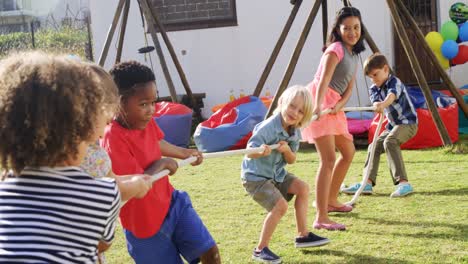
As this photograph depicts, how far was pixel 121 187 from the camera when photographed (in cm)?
221

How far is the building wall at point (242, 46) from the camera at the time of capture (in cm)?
1162

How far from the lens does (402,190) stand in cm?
582

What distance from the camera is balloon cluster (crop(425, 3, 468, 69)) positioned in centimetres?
1055

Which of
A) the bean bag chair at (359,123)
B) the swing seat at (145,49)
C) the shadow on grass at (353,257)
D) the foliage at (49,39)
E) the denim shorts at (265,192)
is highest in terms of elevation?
the swing seat at (145,49)

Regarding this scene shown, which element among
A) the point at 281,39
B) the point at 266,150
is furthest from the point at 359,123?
the point at 266,150

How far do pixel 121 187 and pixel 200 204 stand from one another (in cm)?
385

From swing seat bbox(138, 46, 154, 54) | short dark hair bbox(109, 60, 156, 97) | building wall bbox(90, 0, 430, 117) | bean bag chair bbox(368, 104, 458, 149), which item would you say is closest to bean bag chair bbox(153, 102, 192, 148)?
swing seat bbox(138, 46, 154, 54)

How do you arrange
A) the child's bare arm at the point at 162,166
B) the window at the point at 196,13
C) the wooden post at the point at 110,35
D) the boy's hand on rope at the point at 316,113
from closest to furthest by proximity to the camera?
the child's bare arm at the point at 162,166 → the boy's hand on rope at the point at 316,113 → the wooden post at the point at 110,35 → the window at the point at 196,13

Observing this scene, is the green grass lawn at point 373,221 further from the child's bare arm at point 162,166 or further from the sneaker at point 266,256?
the child's bare arm at point 162,166

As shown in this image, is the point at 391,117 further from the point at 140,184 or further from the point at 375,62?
the point at 140,184

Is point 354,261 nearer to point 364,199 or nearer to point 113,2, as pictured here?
point 364,199

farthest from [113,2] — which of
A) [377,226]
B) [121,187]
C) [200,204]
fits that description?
[121,187]

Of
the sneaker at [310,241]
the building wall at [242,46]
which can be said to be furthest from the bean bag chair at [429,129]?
the sneaker at [310,241]

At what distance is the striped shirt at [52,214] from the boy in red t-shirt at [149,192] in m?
1.06
